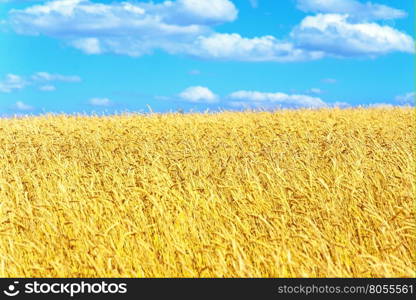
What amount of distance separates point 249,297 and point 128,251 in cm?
152

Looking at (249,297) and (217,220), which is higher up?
(217,220)

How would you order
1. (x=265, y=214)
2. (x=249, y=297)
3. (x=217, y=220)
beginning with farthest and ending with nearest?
(x=265, y=214) < (x=217, y=220) < (x=249, y=297)

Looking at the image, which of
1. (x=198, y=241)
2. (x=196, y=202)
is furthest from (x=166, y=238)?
(x=196, y=202)

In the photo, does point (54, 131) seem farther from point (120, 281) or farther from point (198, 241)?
point (120, 281)

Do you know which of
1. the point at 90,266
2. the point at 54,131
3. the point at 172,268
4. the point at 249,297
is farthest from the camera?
the point at 54,131

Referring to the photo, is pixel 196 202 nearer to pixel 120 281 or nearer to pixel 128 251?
pixel 128 251

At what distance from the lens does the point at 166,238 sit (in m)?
5.46

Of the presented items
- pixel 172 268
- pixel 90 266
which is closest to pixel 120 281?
pixel 90 266

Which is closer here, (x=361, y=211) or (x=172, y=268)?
(x=172, y=268)

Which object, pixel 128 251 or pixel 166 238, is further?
pixel 166 238

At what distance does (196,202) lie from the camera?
6047 millimetres

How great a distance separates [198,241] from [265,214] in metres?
1.13

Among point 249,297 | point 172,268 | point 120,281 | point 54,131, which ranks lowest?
point 249,297

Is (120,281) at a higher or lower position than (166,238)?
lower
